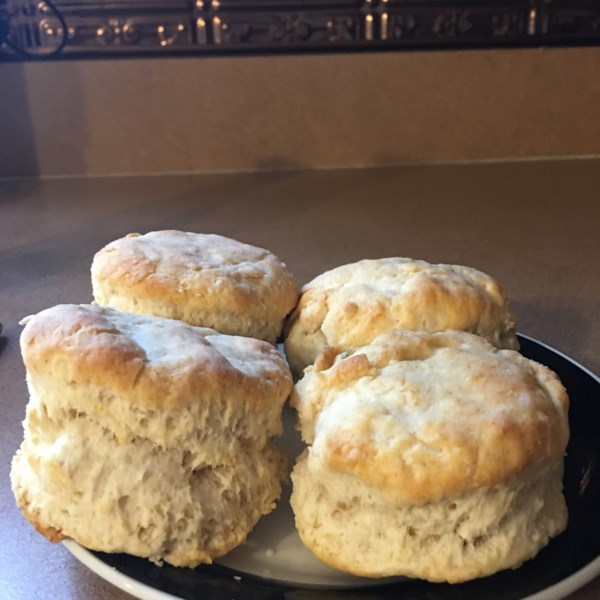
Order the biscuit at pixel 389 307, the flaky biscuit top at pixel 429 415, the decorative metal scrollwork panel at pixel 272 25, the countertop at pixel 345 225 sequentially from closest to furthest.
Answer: the flaky biscuit top at pixel 429 415, the biscuit at pixel 389 307, the countertop at pixel 345 225, the decorative metal scrollwork panel at pixel 272 25

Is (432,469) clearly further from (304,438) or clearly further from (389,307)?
(389,307)

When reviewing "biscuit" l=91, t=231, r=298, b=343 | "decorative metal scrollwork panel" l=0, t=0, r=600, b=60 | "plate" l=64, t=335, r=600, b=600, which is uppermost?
"decorative metal scrollwork panel" l=0, t=0, r=600, b=60

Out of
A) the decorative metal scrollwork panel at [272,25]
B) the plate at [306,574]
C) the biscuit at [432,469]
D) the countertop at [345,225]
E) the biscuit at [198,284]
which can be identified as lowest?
the countertop at [345,225]

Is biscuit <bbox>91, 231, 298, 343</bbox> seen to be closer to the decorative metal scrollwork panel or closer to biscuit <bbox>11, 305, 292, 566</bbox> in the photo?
biscuit <bbox>11, 305, 292, 566</bbox>

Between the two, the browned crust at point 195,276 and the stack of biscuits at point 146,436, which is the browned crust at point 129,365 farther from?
the browned crust at point 195,276

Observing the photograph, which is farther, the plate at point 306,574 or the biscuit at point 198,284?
the biscuit at point 198,284

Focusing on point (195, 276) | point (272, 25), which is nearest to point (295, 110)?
point (272, 25)

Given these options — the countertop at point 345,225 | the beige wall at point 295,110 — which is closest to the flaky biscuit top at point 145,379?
the countertop at point 345,225

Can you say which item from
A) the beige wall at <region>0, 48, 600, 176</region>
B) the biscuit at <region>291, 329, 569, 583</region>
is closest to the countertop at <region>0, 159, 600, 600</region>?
the beige wall at <region>0, 48, 600, 176</region>
